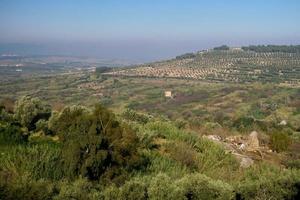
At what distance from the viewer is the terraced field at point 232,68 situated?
121131mm

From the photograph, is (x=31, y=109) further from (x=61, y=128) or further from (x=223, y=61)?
(x=223, y=61)

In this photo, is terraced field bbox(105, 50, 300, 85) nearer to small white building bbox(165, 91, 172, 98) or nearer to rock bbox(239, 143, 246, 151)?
small white building bbox(165, 91, 172, 98)

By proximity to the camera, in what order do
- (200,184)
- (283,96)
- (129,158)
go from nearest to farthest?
(200,184)
(129,158)
(283,96)

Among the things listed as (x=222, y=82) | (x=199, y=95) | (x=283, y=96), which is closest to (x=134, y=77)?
(x=222, y=82)

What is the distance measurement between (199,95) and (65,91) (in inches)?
1276

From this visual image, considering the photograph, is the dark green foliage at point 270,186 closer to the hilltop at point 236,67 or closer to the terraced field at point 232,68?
the terraced field at point 232,68

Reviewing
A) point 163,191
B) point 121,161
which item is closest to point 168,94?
point 121,161

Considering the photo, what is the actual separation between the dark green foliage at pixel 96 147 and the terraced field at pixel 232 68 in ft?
335

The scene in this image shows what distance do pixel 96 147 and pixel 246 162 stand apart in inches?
233

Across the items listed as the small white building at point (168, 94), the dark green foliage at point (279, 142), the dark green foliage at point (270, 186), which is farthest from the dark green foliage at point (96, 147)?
the small white building at point (168, 94)

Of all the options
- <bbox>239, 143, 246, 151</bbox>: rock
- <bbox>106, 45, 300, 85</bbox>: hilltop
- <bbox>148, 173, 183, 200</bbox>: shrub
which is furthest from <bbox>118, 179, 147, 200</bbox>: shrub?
<bbox>106, 45, 300, 85</bbox>: hilltop

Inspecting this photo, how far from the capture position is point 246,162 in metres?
14.7

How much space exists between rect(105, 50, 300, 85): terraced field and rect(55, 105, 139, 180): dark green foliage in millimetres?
102065

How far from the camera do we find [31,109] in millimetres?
15008
